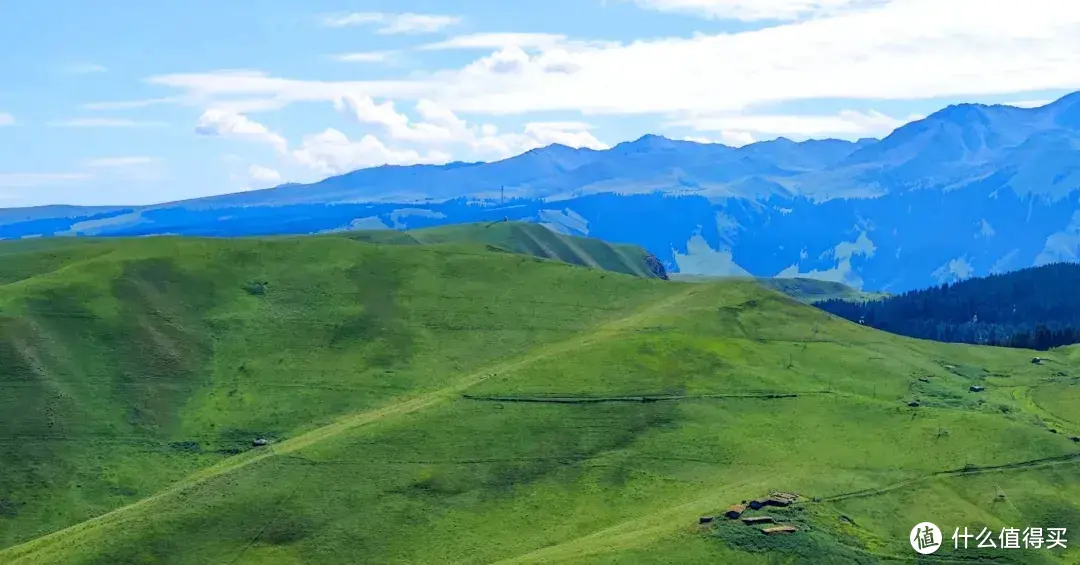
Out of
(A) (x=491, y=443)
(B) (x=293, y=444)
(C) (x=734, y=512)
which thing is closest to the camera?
(C) (x=734, y=512)

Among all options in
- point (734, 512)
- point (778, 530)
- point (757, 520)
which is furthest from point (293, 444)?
point (778, 530)

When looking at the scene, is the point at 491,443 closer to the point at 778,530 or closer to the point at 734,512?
the point at 734,512

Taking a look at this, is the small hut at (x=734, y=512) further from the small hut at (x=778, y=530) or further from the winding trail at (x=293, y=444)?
the winding trail at (x=293, y=444)

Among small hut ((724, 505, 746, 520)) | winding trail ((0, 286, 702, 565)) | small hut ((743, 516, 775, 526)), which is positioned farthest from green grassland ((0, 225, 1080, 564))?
small hut ((724, 505, 746, 520))

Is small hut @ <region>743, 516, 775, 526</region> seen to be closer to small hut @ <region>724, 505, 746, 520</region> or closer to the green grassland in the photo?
small hut @ <region>724, 505, 746, 520</region>

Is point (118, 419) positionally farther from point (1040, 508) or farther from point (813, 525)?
point (1040, 508)

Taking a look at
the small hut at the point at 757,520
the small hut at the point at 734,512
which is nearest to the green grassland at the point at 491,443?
the small hut at the point at 757,520
